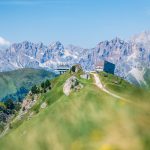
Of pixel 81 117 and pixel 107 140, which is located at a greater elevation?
pixel 107 140

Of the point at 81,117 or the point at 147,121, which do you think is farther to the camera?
the point at 81,117

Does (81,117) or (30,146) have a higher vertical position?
(81,117)

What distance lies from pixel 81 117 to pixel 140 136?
492cm

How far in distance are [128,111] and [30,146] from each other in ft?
27.9

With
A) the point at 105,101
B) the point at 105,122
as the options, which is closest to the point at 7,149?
the point at 105,101

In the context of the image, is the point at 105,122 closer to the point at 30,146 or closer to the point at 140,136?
the point at 140,136

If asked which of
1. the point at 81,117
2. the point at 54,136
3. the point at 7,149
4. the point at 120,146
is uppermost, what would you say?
the point at 120,146

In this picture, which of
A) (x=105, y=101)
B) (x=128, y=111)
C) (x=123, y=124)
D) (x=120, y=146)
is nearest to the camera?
(x=120, y=146)

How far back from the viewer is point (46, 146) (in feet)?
59.9

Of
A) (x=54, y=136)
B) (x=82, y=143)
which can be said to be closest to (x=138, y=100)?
(x=82, y=143)

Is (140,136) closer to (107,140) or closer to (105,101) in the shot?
(107,140)

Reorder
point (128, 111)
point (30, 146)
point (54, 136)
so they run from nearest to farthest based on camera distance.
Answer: point (128, 111) < point (30, 146) < point (54, 136)

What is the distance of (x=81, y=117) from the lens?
14.2m

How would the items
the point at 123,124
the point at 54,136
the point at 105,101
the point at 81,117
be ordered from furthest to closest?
the point at 54,136, the point at 81,117, the point at 105,101, the point at 123,124
